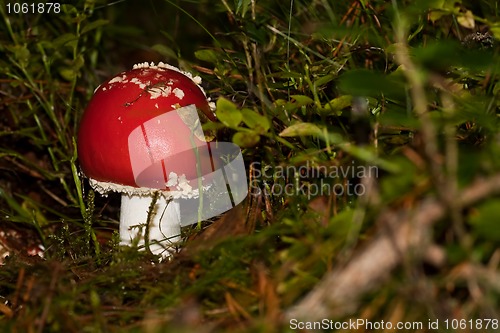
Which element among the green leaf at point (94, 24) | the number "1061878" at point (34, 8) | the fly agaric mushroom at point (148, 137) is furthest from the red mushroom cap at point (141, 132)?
the number "1061878" at point (34, 8)

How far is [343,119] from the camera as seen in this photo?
2045mm

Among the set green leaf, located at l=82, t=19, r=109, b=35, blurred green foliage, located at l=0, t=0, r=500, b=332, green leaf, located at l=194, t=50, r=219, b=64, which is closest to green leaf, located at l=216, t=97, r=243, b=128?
blurred green foliage, located at l=0, t=0, r=500, b=332

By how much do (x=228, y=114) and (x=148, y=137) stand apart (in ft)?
1.29

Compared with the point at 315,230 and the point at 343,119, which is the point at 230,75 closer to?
the point at 343,119

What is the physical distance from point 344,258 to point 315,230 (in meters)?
0.21

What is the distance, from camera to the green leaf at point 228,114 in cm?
155

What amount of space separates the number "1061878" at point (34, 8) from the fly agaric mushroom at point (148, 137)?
743mm

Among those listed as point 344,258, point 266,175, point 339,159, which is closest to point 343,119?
point 266,175

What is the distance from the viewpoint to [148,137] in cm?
186

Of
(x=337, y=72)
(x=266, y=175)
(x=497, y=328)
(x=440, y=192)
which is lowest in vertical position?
(x=497, y=328)

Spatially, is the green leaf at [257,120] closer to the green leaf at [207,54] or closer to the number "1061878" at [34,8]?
the green leaf at [207,54]

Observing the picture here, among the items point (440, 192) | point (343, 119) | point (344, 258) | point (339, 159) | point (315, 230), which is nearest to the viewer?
point (440, 192)

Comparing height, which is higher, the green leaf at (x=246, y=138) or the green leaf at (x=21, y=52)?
the green leaf at (x=21, y=52)

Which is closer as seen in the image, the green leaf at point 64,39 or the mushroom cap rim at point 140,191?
the mushroom cap rim at point 140,191
